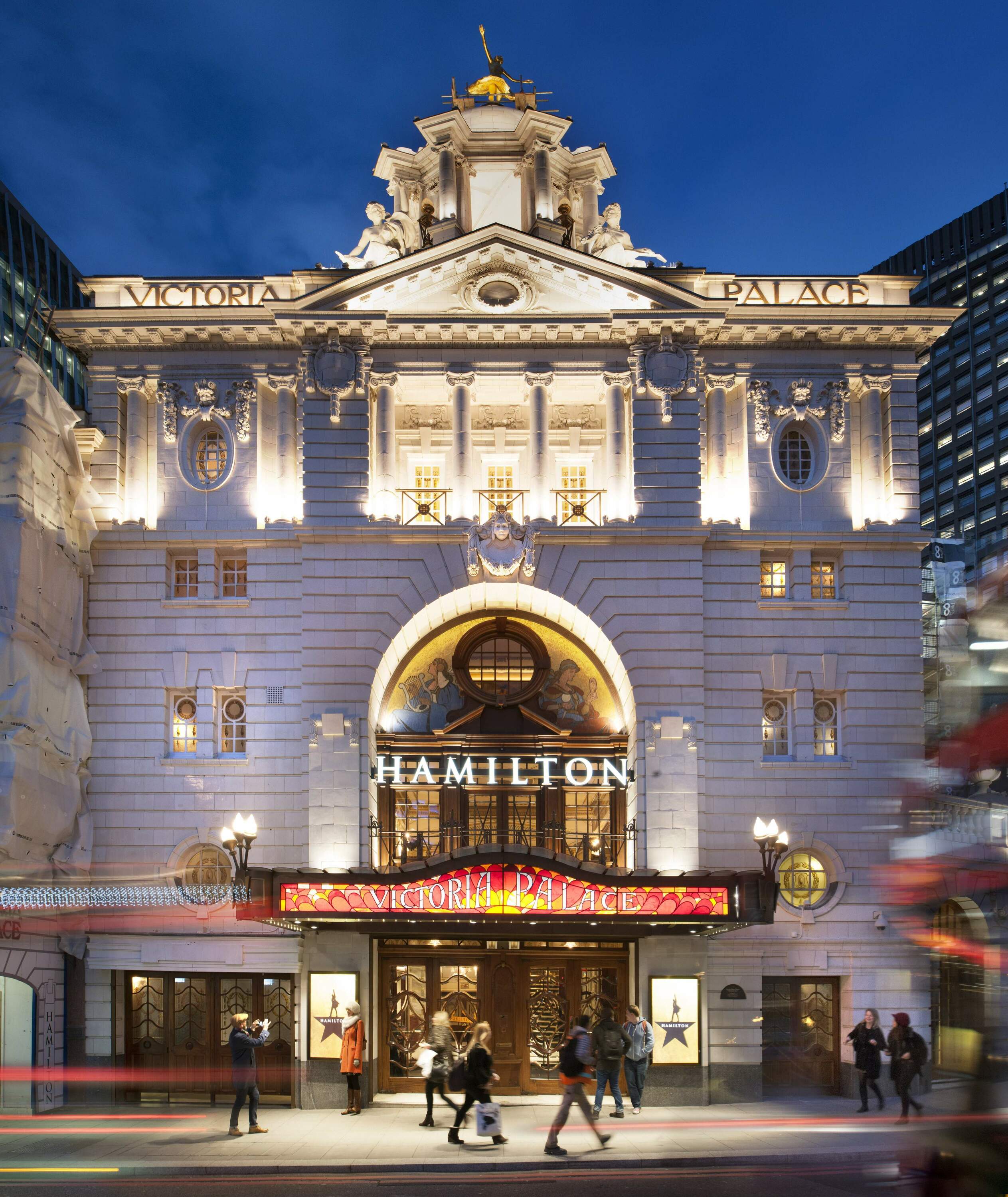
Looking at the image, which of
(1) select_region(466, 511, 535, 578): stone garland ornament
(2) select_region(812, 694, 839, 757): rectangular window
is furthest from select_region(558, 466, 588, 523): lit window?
(2) select_region(812, 694, 839, 757): rectangular window

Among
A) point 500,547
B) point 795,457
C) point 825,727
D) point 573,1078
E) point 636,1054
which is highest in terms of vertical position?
point 795,457

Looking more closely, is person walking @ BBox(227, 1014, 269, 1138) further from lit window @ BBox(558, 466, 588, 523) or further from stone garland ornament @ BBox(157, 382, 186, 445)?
stone garland ornament @ BBox(157, 382, 186, 445)

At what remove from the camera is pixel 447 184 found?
3092 cm

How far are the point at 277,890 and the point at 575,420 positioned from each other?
45.0 feet

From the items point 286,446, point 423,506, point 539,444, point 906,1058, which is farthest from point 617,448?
point 906,1058

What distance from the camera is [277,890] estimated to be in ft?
74.8

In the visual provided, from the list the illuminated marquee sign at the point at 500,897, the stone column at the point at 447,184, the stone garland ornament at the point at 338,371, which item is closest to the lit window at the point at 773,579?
the illuminated marquee sign at the point at 500,897

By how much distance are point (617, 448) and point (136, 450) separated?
11.4m

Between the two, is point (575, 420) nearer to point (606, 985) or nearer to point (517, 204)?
point (517, 204)

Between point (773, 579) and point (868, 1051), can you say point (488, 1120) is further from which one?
point (773, 579)

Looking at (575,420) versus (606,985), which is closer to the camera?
(606,985)

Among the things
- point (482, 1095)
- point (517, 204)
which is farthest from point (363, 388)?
point (482, 1095)

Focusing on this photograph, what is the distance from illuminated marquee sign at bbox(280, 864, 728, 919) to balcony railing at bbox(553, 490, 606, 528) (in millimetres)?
8606

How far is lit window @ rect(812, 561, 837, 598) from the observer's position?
28.0m
